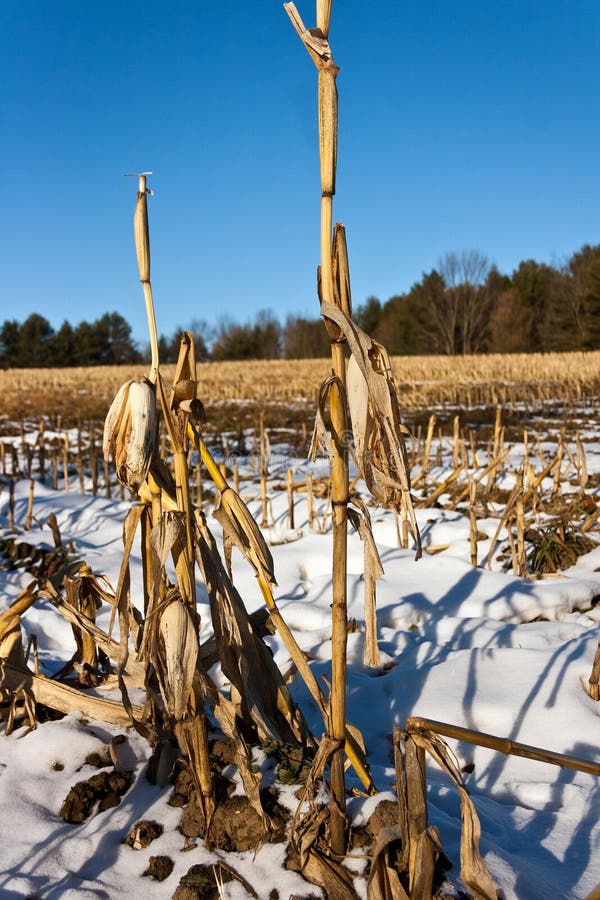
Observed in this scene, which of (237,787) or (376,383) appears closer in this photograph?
(376,383)

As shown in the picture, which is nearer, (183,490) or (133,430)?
(133,430)

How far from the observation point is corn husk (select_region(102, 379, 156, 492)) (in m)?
1.31

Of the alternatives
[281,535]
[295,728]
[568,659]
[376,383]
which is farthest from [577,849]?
[281,535]

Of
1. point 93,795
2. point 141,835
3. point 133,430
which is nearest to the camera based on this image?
point 133,430

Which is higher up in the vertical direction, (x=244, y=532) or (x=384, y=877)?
(x=244, y=532)

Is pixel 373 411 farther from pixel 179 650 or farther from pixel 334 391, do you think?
pixel 179 650

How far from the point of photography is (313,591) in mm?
3703

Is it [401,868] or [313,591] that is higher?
[401,868]

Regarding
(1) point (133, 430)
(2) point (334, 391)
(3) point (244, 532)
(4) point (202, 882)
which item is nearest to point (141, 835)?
(4) point (202, 882)

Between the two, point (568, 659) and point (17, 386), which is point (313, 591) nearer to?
point (568, 659)

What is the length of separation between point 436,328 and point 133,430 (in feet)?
171

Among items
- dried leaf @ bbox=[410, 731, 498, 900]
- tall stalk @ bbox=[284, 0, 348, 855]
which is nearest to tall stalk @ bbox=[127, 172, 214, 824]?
tall stalk @ bbox=[284, 0, 348, 855]

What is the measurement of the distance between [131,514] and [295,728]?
730 millimetres

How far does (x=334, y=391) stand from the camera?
1229 mm
